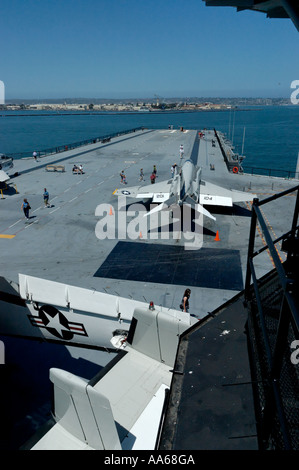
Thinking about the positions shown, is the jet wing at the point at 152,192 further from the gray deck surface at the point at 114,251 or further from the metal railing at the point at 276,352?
the metal railing at the point at 276,352

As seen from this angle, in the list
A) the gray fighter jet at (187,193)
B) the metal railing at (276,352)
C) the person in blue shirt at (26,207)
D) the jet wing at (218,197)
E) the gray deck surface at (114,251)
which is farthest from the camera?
the jet wing at (218,197)

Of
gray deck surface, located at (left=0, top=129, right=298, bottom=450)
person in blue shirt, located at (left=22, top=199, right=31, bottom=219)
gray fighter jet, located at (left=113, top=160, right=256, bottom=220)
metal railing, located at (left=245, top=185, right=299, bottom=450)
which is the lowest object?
gray deck surface, located at (left=0, top=129, right=298, bottom=450)

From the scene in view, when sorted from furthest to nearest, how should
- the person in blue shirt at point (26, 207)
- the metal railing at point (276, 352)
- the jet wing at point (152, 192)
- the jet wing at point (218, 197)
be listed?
the jet wing at point (152, 192) < the jet wing at point (218, 197) < the person in blue shirt at point (26, 207) < the metal railing at point (276, 352)

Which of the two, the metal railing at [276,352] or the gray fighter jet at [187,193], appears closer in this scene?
the metal railing at [276,352]

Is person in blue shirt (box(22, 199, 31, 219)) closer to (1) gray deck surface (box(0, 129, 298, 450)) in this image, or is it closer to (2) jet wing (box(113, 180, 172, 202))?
(1) gray deck surface (box(0, 129, 298, 450))

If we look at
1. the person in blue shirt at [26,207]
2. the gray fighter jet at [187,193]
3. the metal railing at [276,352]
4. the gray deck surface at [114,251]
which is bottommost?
the gray deck surface at [114,251]

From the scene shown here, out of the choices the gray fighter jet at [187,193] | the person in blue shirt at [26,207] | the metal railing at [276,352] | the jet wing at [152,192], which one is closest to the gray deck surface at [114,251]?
the person in blue shirt at [26,207]

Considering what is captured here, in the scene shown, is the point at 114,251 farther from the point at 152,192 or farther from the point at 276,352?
the point at 276,352

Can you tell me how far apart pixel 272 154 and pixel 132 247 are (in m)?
78.3

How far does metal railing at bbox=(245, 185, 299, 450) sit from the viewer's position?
3.01 metres

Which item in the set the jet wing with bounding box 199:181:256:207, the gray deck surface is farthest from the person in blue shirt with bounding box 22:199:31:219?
the jet wing with bounding box 199:181:256:207

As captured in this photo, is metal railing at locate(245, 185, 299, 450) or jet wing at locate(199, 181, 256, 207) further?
jet wing at locate(199, 181, 256, 207)

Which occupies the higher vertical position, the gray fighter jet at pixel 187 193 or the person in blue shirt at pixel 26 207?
the gray fighter jet at pixel 187 193

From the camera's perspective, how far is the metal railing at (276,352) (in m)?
3.01
